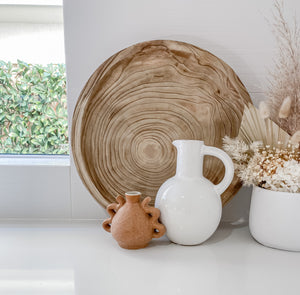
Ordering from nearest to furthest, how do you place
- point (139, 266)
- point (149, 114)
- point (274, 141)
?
1. point (139, 266)
2. point (274, 141)
3. point (149, 114)

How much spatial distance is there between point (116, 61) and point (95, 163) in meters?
0.30

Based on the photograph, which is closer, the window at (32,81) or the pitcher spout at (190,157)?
the pitcher spout at (190,157)

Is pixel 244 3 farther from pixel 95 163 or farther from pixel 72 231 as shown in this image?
pixel 72 231

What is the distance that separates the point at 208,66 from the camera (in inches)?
31.9

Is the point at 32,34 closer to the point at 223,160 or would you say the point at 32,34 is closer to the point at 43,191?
the point at 43,191

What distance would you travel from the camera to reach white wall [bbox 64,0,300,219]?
0.83 m

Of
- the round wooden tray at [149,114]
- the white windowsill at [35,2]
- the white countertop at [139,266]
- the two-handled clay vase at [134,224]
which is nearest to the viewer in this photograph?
the white countertop at [139,266]

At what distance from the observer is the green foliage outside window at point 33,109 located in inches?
38.6

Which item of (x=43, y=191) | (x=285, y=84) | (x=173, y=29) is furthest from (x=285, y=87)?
(x=43, y=191)

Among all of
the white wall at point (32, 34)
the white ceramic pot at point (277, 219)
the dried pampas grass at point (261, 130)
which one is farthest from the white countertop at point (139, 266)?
the white wall at point (32, 34)

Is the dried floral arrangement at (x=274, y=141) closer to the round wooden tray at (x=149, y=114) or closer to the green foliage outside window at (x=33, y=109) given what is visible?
the round wooden tray at (x=149, y=114)

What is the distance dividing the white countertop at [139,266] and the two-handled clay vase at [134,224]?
3cm

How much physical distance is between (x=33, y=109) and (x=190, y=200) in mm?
650

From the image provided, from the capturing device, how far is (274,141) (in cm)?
73
